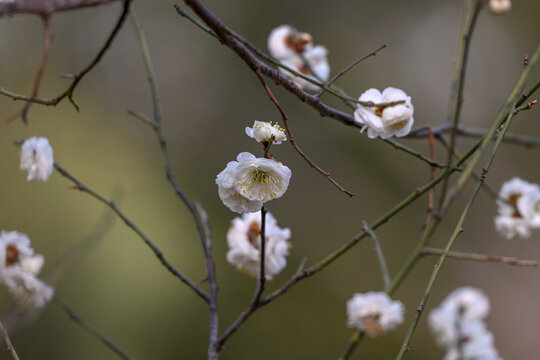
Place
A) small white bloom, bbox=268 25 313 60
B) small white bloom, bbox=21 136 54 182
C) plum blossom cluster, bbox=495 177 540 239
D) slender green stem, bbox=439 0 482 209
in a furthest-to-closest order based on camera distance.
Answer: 1. small white bloom, bbox=268 25 313 60
2. plum blossom cluster, bbox=495 177 540 239
3. small white bloom, bbox=21 136 54 182
4. slender green stem, bbox=439 0 482 209

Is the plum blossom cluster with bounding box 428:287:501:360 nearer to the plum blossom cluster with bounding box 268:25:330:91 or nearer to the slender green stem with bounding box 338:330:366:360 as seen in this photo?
the slender green stem with bounding box 338:330:366:360

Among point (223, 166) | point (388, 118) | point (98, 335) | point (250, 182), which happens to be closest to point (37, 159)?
point (98, 335)

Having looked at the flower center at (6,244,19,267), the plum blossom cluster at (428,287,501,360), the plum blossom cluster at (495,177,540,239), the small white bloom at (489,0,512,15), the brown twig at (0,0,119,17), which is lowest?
the flower center at (6,244,19,267)

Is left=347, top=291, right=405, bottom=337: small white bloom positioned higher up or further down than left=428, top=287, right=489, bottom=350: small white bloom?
further down

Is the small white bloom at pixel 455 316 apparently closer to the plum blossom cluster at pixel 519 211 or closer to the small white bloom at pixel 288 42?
the plum blossom cluster at pixel 519 211

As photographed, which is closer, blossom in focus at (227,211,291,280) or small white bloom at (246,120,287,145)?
small white bloom at (246,120,287,145)

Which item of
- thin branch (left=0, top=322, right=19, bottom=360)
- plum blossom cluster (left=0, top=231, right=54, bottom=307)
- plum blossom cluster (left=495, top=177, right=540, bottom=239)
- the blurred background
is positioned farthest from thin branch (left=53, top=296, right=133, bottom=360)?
the blurred background
